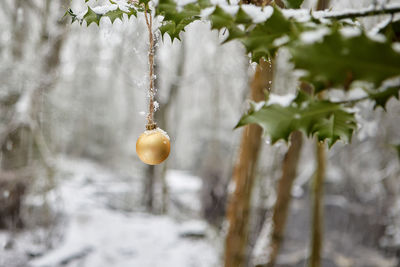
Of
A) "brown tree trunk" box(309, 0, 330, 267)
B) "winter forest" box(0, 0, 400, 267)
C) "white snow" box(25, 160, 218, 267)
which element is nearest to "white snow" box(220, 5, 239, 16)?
"winter forest" box(0, 0, 400, 267)

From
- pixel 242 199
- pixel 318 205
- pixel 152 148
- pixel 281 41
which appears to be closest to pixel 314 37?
pixel 281 41

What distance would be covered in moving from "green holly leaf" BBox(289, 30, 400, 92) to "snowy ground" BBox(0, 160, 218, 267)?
418cm

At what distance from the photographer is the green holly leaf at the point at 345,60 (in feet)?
1.20

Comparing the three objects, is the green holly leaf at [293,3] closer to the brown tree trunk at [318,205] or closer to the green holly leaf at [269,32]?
the green holly leaf at [269,32]

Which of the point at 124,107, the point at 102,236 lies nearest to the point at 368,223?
the point at 102,236

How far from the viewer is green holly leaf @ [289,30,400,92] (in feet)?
1.20

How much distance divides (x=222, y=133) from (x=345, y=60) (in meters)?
11.4

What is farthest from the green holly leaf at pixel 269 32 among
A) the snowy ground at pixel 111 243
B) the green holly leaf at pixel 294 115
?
the snowy ground at pixel 111 243

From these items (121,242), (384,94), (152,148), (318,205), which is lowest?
(121,242)

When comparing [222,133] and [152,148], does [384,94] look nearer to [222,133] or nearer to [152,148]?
[152,148]

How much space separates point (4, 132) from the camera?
3531mm

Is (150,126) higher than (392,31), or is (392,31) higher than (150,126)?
(392,31)

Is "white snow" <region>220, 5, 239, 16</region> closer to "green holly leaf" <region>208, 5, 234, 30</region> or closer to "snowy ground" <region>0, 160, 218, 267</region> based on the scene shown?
"green holly leaf" <region>208, 5, 234, 30</region>

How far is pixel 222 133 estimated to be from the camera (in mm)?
11773
